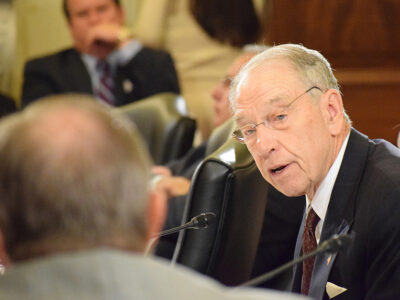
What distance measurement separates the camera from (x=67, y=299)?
817 millimetres

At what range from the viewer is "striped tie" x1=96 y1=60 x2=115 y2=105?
412 centimetres

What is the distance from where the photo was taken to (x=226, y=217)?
2191 millimetres

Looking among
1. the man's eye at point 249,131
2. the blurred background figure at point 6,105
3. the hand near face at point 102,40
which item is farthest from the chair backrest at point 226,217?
the blurred background figure at point 6,105

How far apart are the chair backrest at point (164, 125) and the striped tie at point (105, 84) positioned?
0.32 meters

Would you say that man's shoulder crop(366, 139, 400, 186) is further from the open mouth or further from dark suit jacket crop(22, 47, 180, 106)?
dark suit jacket crop(22, 47, 180, 106)

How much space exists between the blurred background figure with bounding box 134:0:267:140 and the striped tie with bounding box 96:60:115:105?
42 cm

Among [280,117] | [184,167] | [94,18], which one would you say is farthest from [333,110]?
[94,18]

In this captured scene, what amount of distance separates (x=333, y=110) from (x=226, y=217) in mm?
481

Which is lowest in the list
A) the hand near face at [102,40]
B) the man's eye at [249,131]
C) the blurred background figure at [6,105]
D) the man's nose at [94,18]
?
the blurred background figure at [6,105]

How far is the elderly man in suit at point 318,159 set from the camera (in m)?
1.72

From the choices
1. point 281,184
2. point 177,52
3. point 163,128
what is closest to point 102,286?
point 281,184

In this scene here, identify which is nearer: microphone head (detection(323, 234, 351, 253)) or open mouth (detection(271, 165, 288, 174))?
microphone head (detection(323, 234, 351, 253))

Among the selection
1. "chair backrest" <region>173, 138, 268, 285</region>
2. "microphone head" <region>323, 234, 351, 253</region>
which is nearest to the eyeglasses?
"chair backrest" <region>173, 138, 268, 285</region>

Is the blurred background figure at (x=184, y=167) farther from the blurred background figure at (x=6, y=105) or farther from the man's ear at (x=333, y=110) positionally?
the blurred background figure at (x=6, y=105)
